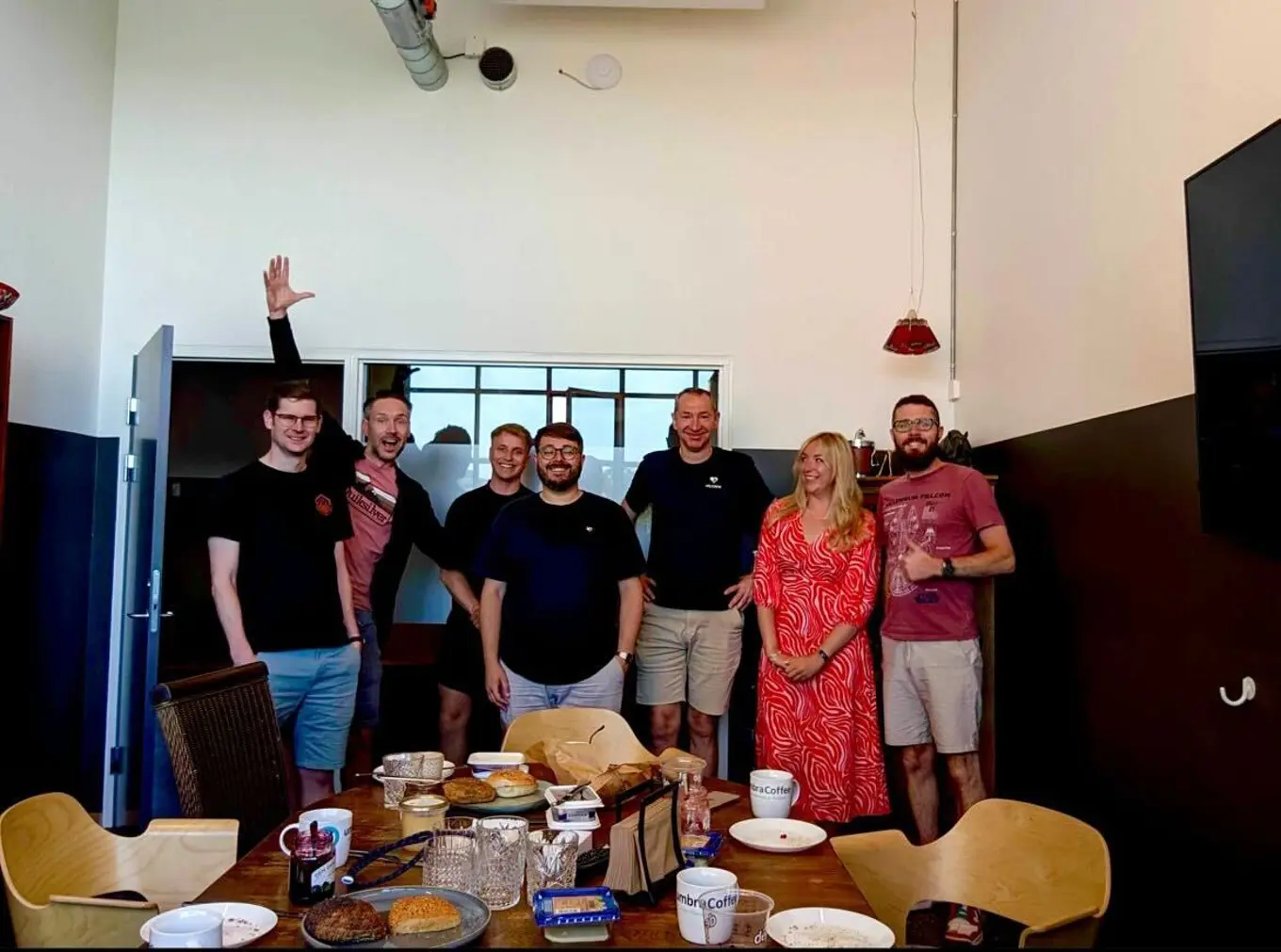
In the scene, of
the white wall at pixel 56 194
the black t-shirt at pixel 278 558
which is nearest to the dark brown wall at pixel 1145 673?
the black t-shirt at pixel 278 558

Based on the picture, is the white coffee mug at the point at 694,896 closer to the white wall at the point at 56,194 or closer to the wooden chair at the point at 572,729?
the wooden chair at the point at 572,729

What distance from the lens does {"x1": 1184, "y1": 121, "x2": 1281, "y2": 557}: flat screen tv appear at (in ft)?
6.45

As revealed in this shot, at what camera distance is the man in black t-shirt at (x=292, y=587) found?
3084 mm

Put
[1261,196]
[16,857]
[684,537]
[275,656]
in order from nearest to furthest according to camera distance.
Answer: [16,857] → [1261,196] → [275,656] → [684,537]

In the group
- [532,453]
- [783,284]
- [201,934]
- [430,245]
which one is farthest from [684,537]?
[201,934]

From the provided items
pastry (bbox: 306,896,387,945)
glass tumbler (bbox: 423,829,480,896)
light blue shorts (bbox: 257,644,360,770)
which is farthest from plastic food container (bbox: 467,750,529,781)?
light blue shorts (bbox: 257,644,360,770)

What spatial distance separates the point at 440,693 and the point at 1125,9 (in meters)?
3.39

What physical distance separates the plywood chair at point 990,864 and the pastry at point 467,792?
0.70 m

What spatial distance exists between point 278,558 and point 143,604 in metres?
1.06

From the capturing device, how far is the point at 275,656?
311 centimetres

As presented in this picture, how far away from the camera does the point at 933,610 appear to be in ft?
11.2

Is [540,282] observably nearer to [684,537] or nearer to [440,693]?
[684,537]

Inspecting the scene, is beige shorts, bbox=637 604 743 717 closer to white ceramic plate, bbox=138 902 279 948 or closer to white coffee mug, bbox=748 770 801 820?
white coffee mug, bbox=748 770 801 820

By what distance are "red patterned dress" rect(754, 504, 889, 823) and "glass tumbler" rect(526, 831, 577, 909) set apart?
1.86m
